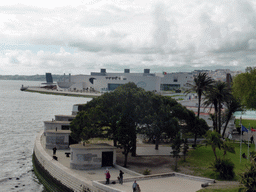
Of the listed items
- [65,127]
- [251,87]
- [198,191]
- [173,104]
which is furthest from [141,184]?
[251,87]

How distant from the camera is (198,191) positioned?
2331 cm

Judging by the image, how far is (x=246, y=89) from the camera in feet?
161

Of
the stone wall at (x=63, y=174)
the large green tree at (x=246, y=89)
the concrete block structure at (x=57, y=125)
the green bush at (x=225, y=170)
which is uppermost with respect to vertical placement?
the large green tree at (x=246, y=89)

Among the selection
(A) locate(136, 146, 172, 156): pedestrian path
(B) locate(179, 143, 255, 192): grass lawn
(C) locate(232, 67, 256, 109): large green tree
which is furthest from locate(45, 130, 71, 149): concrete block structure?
(C) locate(232, 67, 256, 109): large green tree

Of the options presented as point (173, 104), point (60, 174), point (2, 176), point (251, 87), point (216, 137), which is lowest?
point (2, 176)

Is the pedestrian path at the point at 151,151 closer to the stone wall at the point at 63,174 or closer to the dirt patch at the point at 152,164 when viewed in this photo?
the dirt patch at the point at 152,164

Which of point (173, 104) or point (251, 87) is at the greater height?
point (251, 87)

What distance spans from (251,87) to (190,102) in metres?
43.6

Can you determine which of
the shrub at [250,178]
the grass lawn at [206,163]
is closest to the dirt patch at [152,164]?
the grass lawn at [206,163]

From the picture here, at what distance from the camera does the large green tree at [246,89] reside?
48.6 m

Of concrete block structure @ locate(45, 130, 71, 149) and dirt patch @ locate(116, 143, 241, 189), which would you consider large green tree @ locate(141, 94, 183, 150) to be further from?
concrete block structure @ locate(45, 130, 71, 149)

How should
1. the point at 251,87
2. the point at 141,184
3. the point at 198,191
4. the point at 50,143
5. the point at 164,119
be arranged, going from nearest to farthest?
the point at 198,191 < the point at 141,184 < the point at 164,119 < the point at 50,143 < the point at 251,87

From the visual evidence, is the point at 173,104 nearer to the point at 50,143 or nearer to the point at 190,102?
the point at 50,143

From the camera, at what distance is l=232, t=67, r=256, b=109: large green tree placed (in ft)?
159
